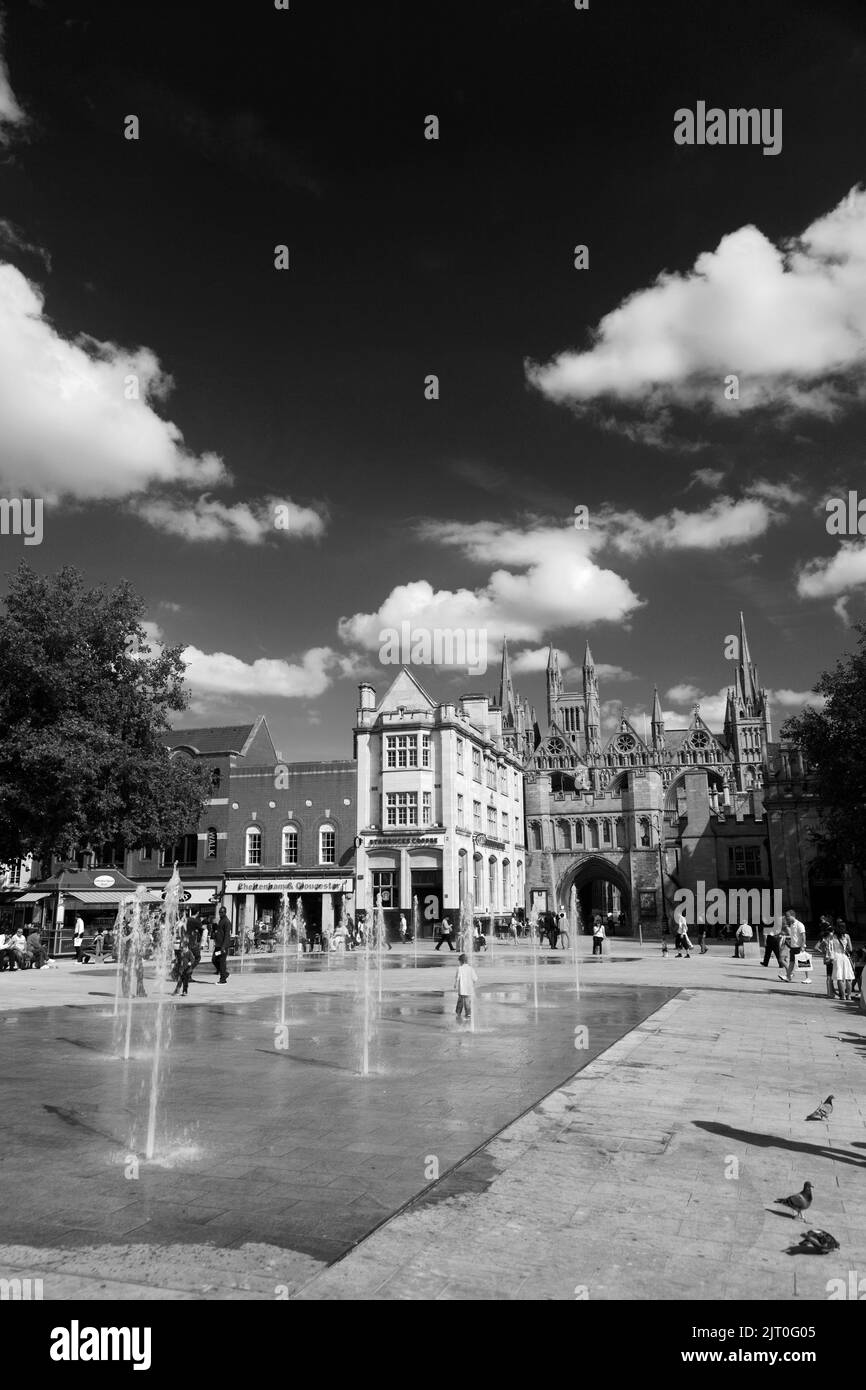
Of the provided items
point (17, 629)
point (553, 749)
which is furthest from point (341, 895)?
point (553, 749)

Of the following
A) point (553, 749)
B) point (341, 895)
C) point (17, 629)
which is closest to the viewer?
point (17, 629)

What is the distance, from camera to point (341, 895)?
174 feet

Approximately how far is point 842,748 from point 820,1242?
41106mm

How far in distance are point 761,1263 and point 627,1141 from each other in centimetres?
275

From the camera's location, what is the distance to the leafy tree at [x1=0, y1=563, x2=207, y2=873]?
3069 centimetres

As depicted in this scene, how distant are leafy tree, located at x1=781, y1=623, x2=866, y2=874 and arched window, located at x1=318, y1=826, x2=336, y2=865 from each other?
26794 millimetres

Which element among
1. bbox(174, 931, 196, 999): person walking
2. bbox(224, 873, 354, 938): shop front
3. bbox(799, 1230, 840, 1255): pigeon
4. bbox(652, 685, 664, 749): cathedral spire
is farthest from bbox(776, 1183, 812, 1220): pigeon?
bbox(652, 685, 664, 749): cathedral spire

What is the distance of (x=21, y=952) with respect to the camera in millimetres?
29609

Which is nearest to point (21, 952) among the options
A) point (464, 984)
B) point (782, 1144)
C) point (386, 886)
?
point (464, 984)

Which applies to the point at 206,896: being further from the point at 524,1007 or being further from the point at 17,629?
the point at 524,1007

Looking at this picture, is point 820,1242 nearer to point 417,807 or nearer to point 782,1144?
point 782,1144

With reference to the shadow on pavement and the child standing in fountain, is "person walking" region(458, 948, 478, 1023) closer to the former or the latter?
the child standing in fountain

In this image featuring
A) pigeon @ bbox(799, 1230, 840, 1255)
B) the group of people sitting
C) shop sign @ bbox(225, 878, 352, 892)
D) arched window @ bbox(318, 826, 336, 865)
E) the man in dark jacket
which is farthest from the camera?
arched window @ bbox(318, 826, 336, 865)

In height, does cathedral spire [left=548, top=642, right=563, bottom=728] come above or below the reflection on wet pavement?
above
